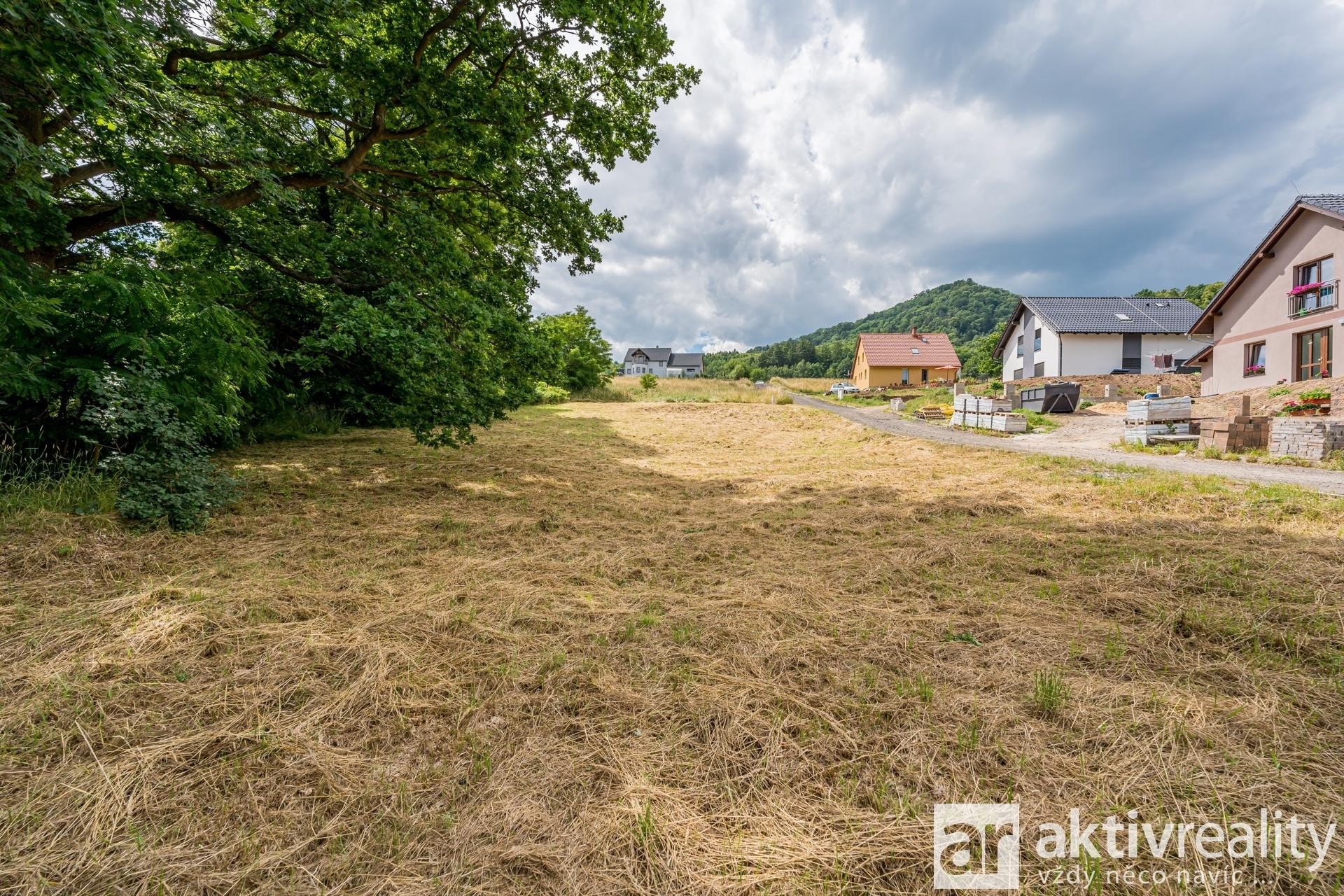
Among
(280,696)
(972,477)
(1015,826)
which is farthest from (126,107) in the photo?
(972,477)

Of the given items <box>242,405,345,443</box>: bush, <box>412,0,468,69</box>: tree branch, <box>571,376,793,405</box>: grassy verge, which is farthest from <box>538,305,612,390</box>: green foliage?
<box>412,0,468,69</box>: tree branch

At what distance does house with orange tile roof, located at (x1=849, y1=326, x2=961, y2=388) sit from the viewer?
43.4 meters

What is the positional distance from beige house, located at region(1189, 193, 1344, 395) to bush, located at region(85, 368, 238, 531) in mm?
27887

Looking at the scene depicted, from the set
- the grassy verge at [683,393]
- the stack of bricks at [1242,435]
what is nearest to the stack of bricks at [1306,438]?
the stack of bricks at [1242,435]

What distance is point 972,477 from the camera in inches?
289

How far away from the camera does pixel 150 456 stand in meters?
4.36

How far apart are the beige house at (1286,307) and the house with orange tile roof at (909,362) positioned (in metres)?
23.7

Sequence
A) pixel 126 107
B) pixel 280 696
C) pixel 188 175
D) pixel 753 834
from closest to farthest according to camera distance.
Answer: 1. pixel 753 834
2. pixel 280 696
3. pixel 126 107
4. pixel 188 175

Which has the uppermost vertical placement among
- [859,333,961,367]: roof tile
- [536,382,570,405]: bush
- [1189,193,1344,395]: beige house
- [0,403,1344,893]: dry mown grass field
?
[859,333,961,367]: roof tile

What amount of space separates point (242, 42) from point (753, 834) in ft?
32.5

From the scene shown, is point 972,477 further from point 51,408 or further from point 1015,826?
point 51,408

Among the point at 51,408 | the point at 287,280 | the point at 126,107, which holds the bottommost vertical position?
the point at 51,408

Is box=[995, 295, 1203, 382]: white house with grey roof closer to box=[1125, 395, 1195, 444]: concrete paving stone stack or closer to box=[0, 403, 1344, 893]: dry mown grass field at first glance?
box=[1125, 395, 1195, 444]: concrete paving stone stack

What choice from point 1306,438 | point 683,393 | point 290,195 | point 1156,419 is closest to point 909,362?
point 683,393
